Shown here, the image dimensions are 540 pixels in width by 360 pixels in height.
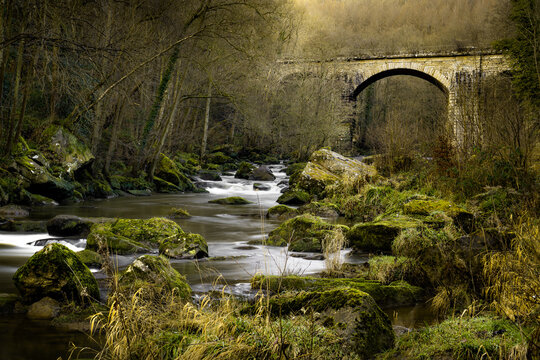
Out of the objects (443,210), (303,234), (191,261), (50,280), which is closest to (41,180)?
(191,261)

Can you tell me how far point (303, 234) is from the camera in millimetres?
8719

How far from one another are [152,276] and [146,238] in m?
3.28

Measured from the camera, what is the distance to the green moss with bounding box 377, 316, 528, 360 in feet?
9.56

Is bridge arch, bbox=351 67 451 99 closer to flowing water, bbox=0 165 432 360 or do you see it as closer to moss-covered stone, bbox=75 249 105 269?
flowing water, bbox=0 165 432 360

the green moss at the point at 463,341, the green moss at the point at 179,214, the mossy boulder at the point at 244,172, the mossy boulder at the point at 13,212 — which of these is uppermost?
the mossy boulder at the point at 244,172

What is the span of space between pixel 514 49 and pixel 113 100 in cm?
1785

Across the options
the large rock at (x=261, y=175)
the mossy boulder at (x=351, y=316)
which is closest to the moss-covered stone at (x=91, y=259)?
the mossy boulder at (x=351, y=316)

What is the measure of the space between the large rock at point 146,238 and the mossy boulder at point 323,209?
17.4ft

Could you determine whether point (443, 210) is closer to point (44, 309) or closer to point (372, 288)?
point (372, 288)

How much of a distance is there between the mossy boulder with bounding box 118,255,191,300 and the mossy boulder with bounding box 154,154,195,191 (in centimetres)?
1435

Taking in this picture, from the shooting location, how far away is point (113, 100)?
698 inches

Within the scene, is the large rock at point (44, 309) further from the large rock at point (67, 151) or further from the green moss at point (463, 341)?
the large rock at point (67, 151)

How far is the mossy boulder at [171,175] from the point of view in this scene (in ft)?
63.8

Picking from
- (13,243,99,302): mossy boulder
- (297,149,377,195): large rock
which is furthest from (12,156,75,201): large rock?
(13,243,99,302): mossy boulder
